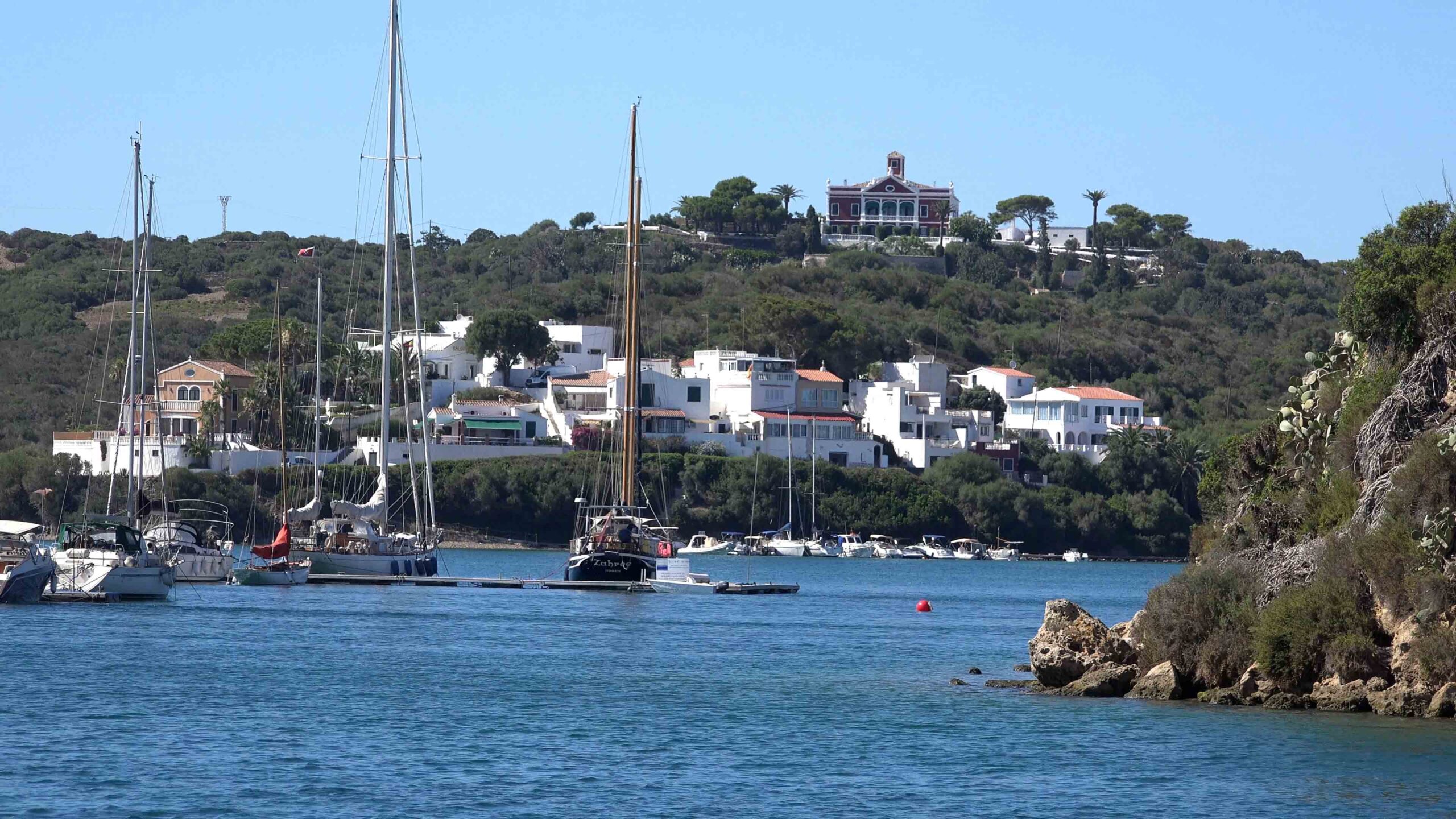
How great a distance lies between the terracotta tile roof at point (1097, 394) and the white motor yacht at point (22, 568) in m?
82.1

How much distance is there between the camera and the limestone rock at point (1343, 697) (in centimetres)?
2727

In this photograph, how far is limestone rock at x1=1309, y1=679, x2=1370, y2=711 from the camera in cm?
2727

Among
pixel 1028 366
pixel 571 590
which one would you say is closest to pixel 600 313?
pixel 1028 366

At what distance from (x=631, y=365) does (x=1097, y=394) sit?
67.9m

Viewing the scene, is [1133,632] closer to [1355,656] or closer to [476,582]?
[1355,656]

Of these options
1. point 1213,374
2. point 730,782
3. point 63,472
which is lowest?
point 730,782

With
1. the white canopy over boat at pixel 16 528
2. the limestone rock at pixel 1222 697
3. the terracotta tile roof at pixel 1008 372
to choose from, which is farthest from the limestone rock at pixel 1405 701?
the terracotta tile roof at pixel 1008 372

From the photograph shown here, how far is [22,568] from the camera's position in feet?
151

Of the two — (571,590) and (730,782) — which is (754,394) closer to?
(571,590)

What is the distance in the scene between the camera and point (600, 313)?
465 feet

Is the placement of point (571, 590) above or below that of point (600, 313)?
below

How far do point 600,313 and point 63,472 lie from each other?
55783 millimetres

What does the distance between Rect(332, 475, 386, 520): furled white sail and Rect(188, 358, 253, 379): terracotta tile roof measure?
44.6 metres

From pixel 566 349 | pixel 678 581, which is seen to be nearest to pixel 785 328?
Result: pixel 566 349
